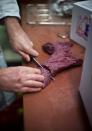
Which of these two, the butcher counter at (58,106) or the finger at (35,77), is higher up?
the finger at (35,77)

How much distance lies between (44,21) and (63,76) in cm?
43

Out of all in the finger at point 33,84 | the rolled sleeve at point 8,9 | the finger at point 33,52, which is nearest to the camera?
the finger at point 33,84

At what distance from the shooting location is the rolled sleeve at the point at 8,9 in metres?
1.04

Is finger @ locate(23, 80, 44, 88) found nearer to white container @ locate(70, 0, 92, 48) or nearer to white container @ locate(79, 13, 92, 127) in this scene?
white container @ locate(79, 13, 92, 127)

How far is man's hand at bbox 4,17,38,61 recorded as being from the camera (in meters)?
0.84

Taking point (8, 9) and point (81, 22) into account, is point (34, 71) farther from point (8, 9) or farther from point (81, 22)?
point (8, 9)

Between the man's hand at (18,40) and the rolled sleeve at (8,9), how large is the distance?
0.02 meters

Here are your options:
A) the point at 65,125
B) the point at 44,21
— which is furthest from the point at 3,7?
the point at 65,125

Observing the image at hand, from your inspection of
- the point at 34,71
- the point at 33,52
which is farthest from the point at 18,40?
the point at 34,71

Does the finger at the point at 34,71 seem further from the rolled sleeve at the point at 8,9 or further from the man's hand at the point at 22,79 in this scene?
the rolled sleeve at the point at 8,9

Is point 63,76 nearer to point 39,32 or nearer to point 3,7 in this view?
point 39,32

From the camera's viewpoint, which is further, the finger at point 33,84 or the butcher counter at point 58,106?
the finger at point 33,84

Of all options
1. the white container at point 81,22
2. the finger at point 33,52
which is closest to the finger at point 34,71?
the finger at point 33,52

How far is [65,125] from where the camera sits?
0.61m
